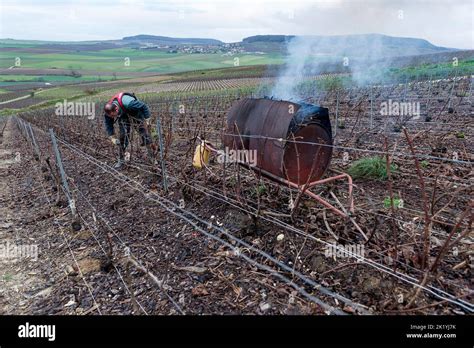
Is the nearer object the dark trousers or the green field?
the dark trousers

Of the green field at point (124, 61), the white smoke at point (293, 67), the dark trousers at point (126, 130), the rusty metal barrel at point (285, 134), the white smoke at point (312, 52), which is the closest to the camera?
the rusty metal barrel at point (285, 134)

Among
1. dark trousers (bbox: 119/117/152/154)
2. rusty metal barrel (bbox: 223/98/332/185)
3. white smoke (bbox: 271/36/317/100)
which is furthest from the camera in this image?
white smoke (bbox: 271/36/317/100)

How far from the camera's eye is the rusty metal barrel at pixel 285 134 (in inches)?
178

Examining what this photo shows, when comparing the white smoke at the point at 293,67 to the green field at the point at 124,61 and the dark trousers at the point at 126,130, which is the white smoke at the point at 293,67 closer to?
the dark trousers at the point at 126,130

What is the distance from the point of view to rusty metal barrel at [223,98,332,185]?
4531 mm

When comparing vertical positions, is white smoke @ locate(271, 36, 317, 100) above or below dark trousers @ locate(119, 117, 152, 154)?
above

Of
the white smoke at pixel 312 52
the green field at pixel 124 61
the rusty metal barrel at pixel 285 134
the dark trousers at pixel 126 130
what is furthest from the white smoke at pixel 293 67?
the green field at pixel 124 61

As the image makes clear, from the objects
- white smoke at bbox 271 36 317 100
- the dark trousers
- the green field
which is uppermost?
the green field

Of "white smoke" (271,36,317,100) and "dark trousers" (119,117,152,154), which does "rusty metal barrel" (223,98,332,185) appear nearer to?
"dark trousers" (119,117,152,154)

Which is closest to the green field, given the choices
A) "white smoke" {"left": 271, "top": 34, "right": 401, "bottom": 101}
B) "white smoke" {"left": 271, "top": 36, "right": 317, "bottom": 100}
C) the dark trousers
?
"white smoke" {"left": 271, "top": 34, "right": 401, "bottom": 101}

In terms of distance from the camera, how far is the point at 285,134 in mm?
4477

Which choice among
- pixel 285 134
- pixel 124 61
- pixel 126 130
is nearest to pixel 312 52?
pixel 126 130

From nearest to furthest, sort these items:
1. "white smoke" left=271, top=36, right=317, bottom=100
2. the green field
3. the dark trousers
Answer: the dark trousers → "white smoke" left=271, top=36, right=317, bottom=100 → the green field

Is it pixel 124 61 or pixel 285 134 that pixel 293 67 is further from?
pixel 124 61
